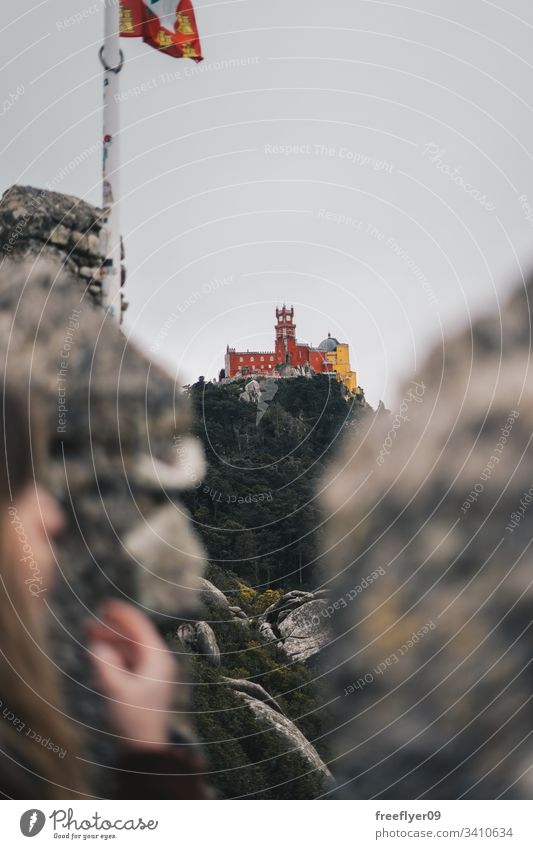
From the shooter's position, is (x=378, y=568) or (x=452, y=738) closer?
(x=452, y=738)

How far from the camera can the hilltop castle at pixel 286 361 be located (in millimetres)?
29312

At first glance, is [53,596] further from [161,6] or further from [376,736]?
[161,6]

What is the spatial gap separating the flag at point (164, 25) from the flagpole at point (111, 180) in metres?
0.64

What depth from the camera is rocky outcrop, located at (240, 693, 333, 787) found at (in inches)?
352

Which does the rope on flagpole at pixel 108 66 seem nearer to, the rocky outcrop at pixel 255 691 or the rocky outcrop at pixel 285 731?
the rocky outcrop at pixel 285 731

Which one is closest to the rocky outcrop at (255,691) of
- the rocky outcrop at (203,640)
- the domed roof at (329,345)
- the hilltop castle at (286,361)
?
the rocky outcrop at (203,640)

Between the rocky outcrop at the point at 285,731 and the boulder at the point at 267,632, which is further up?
the boulder at the point at 267,632

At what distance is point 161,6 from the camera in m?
6.42

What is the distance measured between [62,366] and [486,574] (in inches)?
111

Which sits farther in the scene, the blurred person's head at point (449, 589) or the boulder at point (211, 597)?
the boulder at point (211, 597)

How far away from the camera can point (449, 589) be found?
16.8 feet

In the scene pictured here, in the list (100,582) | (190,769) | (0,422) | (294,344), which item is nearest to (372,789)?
(190,769)

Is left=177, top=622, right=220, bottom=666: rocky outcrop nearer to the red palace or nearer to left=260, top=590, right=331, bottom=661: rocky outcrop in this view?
left=260, top=590, right=331, bottom=661: rocky outcrop

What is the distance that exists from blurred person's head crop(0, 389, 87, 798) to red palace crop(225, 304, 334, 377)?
2307 cm
